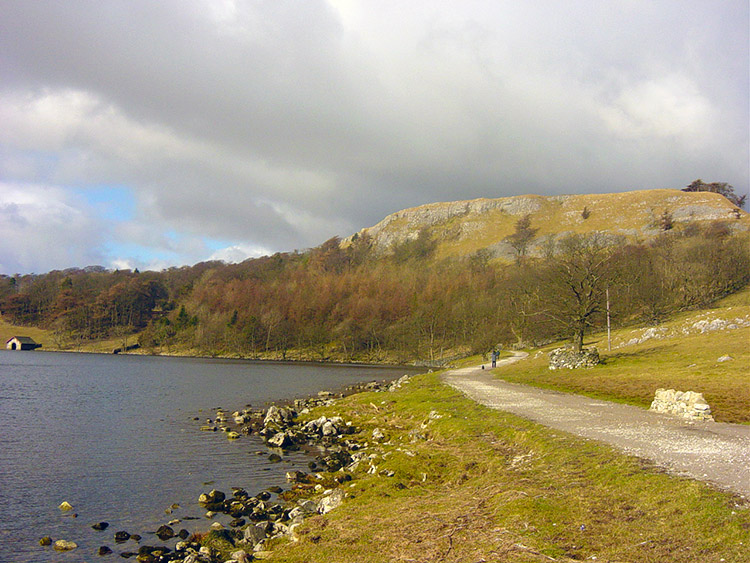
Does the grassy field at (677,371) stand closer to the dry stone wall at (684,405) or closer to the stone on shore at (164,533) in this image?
the dry stone wall at (684,405)

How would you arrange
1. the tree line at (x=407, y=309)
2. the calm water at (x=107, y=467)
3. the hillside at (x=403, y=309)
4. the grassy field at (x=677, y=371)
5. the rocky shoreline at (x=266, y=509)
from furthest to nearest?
the hillside at (x=403, y=309) < the tree line at (x=407, y=309) < the grassy field at (x=677, y=371) < the calm water at (x=107, y=467) < the rocky shoreline at (x=266, y=509)

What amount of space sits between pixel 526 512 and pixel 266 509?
377 inches

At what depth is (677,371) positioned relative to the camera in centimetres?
3406

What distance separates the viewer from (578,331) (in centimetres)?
4728

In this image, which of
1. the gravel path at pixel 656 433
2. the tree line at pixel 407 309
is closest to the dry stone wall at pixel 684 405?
the gravel path at pixel 656 433

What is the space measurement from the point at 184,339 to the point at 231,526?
16913 centimetres

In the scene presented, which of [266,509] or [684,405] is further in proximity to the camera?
[684,405]

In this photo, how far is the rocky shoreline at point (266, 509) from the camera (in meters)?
12.8

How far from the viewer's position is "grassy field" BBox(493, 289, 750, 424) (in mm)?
25969

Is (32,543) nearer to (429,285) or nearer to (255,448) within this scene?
(255,448)

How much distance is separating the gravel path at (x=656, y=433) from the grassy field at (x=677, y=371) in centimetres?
280

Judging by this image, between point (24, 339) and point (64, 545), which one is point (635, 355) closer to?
point (64, 545)

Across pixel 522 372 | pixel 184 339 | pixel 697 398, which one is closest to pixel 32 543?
pixel 697 398

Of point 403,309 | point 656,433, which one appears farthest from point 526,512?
point 403,309
